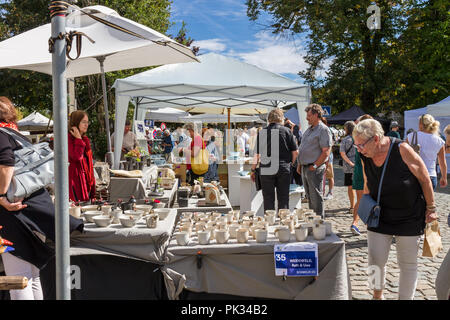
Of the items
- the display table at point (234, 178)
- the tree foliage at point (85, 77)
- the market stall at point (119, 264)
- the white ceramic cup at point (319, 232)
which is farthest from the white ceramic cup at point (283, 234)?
→ the tree foliage at point (85, 77)

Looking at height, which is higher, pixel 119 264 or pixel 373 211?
pixel 373 211

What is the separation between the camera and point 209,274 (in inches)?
113

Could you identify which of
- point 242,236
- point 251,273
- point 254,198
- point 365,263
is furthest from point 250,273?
point 254,198

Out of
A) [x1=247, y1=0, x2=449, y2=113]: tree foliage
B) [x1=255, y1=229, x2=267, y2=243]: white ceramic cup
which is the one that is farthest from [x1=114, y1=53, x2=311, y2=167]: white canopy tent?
[x1=247, y1=0, x2=449, y2=113]: tree foliage

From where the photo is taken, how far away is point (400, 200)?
9.04ft

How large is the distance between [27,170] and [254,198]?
4.34 metres

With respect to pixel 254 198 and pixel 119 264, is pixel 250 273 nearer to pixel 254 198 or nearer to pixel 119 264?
pixel 119 264

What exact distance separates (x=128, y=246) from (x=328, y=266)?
4.74ft

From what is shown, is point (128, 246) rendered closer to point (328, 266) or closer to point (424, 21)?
point (328, 266)

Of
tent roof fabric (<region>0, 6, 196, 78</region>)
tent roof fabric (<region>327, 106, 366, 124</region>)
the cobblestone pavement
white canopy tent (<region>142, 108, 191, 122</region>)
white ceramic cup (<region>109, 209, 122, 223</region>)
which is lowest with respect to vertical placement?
the cobblestone pavement

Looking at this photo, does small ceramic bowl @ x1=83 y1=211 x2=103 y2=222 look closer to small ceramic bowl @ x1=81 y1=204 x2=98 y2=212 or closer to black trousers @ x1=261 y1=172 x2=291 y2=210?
small ceramic bowl @ x1=81 y1=204 x2=98 y2=212

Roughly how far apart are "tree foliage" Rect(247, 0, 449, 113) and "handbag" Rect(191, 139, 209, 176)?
47.1 feet

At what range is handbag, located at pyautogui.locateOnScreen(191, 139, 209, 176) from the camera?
6.77 metres

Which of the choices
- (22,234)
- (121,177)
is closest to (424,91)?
(121,177)
